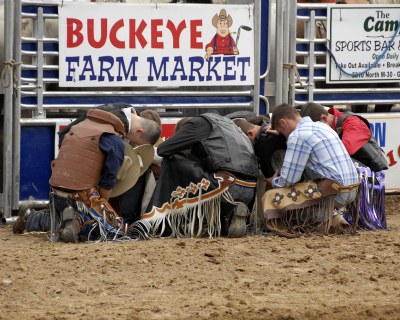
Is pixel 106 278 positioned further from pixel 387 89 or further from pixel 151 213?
pixel 387 89

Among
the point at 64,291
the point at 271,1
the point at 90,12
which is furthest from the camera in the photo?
the point at 271,1

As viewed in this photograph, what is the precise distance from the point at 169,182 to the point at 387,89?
359 cm

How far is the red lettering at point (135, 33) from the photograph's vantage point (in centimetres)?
1085

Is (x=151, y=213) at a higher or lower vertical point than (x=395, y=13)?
lower

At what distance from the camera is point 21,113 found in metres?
10.9

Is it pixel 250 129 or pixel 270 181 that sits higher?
pixel 250 129

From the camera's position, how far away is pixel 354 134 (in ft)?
33.0

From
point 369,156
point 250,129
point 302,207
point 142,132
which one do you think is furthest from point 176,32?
point 302,207

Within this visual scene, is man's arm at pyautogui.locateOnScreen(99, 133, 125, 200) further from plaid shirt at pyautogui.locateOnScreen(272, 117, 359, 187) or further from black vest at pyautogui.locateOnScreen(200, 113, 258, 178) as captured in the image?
plaid shirt at pyautogui.locateOnScreen(272, 117, 359, 187)

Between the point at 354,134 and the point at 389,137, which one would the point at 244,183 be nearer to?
the point at 354,134

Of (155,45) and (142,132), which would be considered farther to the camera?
(155,45)

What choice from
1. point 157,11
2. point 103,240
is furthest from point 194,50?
point 103,240

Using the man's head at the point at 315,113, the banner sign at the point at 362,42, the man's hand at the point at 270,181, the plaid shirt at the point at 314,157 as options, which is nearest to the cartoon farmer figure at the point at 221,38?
the banner sign at the point at 362,42

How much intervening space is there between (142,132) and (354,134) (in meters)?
1.94
